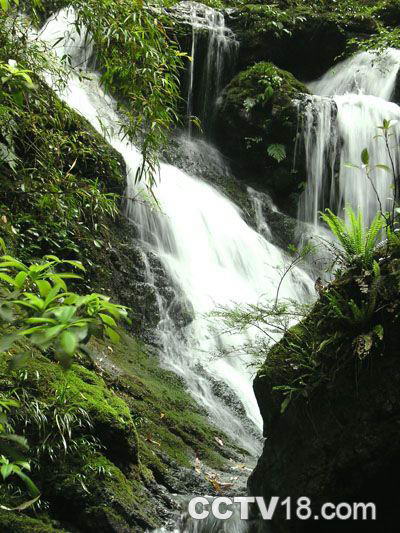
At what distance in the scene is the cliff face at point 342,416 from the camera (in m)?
3.29

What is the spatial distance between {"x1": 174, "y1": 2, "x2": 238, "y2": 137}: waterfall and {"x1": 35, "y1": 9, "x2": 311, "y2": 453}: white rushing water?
230 cm

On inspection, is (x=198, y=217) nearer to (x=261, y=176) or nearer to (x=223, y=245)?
(x=223, y=245)

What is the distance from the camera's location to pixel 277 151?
462 inches

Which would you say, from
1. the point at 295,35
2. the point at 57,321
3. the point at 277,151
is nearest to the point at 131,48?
the point at 57,321

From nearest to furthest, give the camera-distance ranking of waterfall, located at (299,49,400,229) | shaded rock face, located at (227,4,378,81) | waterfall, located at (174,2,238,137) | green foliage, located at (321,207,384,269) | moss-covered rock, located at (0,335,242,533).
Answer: moss-covered rock, located at (0,335,242,533), green foliage, located at (321,207,384,269), waterfall, located at (299,49,400,229), waterfall, located at (174,2,238,137), shaded rock face, located at (227,4,378,81)

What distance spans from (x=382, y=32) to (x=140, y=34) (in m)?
9.52

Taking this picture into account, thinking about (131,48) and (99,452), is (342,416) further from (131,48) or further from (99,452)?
(131,48)

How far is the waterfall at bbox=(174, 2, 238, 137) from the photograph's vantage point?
12617mm

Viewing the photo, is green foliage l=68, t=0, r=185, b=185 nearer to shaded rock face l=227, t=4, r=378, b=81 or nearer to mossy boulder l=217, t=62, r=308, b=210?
mossy boulder l=217, t=62, r=308, b=210

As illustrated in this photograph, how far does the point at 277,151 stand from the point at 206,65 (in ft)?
9.64

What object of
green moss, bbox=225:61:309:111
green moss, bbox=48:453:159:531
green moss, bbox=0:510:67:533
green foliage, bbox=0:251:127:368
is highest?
A: green moss, bbox=225:61:309:111

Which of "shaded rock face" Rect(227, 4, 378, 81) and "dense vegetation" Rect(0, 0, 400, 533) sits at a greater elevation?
"shaded rock face" Rect(227, 4, 378, 81)

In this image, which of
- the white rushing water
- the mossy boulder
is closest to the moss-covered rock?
the white rushing water

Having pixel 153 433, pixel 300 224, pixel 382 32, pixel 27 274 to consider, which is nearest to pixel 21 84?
pixel 27 274
